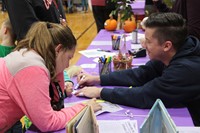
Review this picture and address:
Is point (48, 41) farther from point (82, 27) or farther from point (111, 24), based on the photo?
point (82, 27)

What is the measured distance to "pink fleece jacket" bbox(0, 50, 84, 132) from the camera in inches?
50.7

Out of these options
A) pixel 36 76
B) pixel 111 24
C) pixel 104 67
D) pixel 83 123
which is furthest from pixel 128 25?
pixel 83 123

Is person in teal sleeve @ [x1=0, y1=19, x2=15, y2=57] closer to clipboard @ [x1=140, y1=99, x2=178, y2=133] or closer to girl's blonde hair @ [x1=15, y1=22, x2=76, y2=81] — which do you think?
girl's blonde hair @ [x1=15, y1=22, x2=76, y2=81]

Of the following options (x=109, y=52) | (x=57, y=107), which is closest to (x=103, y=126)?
(x=57, y=107)

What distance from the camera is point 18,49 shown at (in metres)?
1.46

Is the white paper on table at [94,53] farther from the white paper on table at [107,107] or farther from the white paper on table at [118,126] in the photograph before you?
the white paper on table at [118,126]

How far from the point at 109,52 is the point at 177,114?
124 cm

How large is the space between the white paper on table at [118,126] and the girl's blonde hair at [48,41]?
0.32 meters

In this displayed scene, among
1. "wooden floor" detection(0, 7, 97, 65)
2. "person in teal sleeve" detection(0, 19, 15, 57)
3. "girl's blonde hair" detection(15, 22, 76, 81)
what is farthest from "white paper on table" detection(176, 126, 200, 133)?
"wooden floor" detection(0, 7, 97, 65)

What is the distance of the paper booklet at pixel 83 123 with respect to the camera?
3.23 feet

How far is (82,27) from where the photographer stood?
285 inches

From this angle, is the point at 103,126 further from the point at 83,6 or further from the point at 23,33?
the point at 83,6

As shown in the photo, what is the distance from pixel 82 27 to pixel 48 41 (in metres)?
5.89

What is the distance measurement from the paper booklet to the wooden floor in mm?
4054
